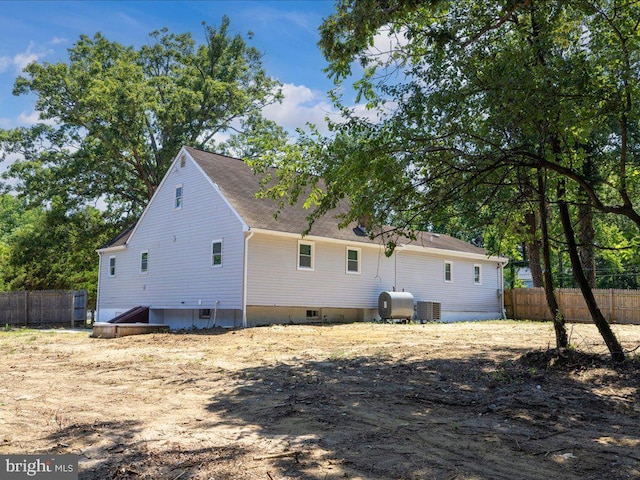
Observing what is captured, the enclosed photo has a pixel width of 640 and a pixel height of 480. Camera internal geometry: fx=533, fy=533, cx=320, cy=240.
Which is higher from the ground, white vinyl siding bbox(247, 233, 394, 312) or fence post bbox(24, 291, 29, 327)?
white vinyl siding bbox(247, 233, 394, 312)

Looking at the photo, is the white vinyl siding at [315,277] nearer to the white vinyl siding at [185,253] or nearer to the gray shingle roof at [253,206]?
the gray shingle roof at [253,206]

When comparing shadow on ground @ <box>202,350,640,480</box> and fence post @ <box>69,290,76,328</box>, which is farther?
fence post @ <box>69,290,76,328</box>

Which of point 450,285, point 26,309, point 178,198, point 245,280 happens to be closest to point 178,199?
point 178,198

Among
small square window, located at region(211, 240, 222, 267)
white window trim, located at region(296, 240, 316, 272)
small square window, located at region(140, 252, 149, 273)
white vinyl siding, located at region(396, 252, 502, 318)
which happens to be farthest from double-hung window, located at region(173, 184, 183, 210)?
white vinyl siding, located at region(396, 252, 502, 318)

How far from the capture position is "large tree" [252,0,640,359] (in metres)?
7.50

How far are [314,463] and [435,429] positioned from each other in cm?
157

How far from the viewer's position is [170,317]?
22.4 meters

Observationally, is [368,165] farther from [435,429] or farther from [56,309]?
[56,309]

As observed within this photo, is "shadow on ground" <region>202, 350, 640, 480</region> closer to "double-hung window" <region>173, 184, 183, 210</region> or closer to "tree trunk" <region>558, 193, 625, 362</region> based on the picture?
"tree trunk" <region>558, 193, 625, 362</region>

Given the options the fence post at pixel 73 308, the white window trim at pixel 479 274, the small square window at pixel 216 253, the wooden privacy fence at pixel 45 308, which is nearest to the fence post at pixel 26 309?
the wooden privacy fence at pixel 45 308

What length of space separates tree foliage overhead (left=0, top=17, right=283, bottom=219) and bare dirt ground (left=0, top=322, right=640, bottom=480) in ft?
69.1

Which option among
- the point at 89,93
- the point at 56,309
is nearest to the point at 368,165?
the point at 56,309

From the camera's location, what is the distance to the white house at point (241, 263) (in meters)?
19.1

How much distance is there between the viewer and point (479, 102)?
26.0 ft
